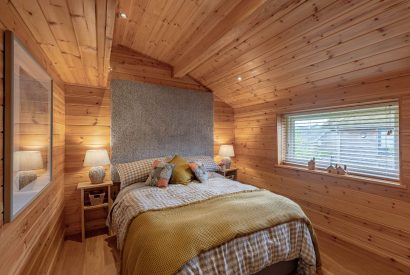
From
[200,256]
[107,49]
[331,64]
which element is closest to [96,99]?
[107,49]

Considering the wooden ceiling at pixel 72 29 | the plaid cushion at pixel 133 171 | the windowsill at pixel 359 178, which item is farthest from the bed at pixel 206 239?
the wooden ceiling at pixel 72 29

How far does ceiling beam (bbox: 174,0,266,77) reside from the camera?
1781 millimetres

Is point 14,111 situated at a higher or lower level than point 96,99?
lower

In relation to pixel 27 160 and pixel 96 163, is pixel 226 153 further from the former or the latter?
pixel 27 160

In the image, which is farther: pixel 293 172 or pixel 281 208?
pixel 293 172

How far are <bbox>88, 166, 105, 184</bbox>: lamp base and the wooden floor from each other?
2.49 feet

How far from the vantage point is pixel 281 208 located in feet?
5.93

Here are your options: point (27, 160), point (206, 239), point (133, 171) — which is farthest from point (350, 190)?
point (27, 160)

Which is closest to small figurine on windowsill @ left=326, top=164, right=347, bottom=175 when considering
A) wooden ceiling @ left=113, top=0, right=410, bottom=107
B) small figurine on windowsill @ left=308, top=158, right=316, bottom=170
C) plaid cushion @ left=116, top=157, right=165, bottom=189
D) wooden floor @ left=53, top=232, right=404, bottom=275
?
small figurine on windowsill @ left=308, top=158, right=316, bottom=170

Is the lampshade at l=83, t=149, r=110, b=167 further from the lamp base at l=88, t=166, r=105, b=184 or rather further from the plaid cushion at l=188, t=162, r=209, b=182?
the plaid cushion at l=188, t=162, r=209, b=182

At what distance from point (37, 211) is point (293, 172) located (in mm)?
3003

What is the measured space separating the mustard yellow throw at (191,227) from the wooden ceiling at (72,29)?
1.43m

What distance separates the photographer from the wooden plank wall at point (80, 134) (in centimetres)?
275

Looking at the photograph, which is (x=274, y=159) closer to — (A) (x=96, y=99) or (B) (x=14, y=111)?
(A) (x=96, y=99)
